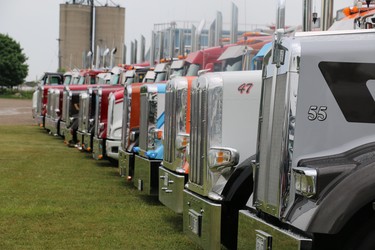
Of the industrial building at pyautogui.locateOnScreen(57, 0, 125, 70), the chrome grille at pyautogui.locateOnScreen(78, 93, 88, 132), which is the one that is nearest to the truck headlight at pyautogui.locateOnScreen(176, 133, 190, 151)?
the chrome grille at pyautogui.locateOnScreen(78, 93, 88, 132)

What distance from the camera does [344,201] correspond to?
4723 millimetres

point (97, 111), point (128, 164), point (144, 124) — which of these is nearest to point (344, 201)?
point (144, 124)

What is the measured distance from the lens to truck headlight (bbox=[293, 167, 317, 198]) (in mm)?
4852

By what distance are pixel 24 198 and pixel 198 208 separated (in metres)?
5.06

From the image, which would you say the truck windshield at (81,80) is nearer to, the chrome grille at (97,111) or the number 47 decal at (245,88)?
the chrome grille at (97,111)

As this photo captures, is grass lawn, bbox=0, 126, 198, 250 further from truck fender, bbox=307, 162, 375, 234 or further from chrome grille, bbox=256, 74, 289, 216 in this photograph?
truck fender, bbox=307, 162, 375, 234

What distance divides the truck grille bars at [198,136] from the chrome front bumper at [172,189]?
1054 mm

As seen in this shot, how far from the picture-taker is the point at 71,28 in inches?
2453

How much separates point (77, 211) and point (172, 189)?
211cm

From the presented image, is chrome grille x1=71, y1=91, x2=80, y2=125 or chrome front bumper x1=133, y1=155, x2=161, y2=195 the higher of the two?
chrome grille x1=71, y1=91, x2=80, y2=125

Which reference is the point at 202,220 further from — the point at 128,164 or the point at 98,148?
the point at 98,148

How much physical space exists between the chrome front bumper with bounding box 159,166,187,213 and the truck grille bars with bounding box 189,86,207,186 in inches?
41.5

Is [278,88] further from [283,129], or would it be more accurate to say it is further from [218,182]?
[218,182]

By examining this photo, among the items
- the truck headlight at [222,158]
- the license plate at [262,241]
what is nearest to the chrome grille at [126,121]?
the truck headlight at [222,158]
